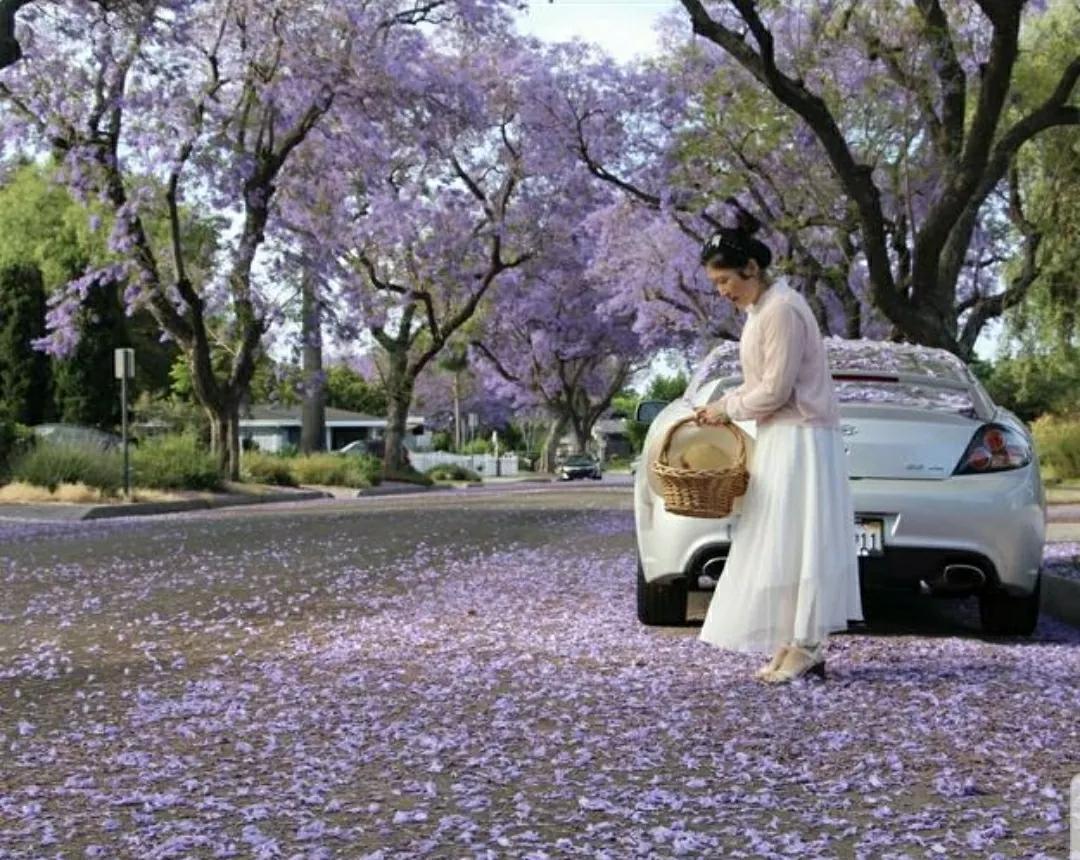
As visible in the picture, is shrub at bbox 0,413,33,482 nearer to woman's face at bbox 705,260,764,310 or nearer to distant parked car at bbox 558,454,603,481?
woman's face at bbox 705,260,764,310

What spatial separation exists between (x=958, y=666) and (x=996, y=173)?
8.99m

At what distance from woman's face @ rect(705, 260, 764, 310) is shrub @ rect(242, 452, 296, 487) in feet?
88.2

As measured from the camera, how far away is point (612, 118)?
3400 cm

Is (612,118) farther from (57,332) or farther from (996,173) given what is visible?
(996,173)

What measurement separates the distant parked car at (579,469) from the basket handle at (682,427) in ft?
168

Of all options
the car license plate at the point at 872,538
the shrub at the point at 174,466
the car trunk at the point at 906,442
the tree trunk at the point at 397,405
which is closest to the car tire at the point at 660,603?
the car license plate at the point at 872,538

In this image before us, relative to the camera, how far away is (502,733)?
4.72 m

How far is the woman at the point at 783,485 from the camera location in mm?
5461

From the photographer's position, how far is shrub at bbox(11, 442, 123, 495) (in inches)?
924

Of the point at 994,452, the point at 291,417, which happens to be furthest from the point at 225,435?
the point at 291,417

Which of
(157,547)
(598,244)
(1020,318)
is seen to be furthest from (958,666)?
(598,244)

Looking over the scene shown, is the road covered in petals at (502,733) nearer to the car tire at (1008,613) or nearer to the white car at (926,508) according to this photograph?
the car tire at (1008,613)

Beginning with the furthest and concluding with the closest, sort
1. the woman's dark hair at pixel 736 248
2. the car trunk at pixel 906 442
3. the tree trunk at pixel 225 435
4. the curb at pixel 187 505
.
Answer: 1. the tree trunk at pixel 225 435
2. the curb at pixel 187 505
3. the car trunk at pixel 906 442
4. the woman's dark hair at pixel 736 248

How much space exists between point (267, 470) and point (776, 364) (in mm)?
28367
